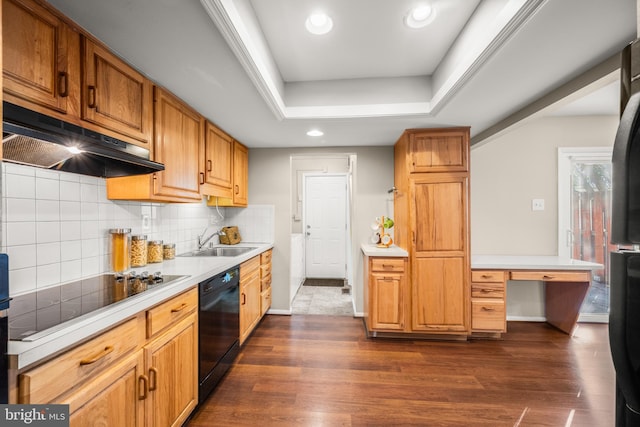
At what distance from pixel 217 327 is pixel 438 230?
2150 millimetres

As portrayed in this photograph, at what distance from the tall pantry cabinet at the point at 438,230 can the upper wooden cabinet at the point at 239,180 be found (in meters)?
1.85

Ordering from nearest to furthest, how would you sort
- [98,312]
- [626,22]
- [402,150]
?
[98,312], [626,22], [402,150]

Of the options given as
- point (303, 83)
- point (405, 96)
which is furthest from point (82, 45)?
point (405, 96)

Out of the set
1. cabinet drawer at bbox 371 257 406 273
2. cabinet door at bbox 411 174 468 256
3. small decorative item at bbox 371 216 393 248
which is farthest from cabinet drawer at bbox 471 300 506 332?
small decorative item at bbox 371 216 393 248

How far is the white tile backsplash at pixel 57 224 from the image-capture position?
4.10 feet

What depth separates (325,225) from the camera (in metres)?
5.44

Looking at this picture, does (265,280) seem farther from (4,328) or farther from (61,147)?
(4,328)

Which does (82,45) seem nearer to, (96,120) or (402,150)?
(96,120)

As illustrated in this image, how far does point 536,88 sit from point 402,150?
1.24 metres

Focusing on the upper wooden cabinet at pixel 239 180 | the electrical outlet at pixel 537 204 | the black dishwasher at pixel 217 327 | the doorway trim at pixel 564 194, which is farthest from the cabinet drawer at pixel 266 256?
the doorway trim at pixel 564 194

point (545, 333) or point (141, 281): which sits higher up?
point (141, 281)

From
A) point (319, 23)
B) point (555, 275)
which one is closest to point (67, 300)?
point (319, 23)

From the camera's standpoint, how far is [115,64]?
4.75ft

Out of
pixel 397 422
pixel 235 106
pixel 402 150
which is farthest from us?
pixel 402 150
